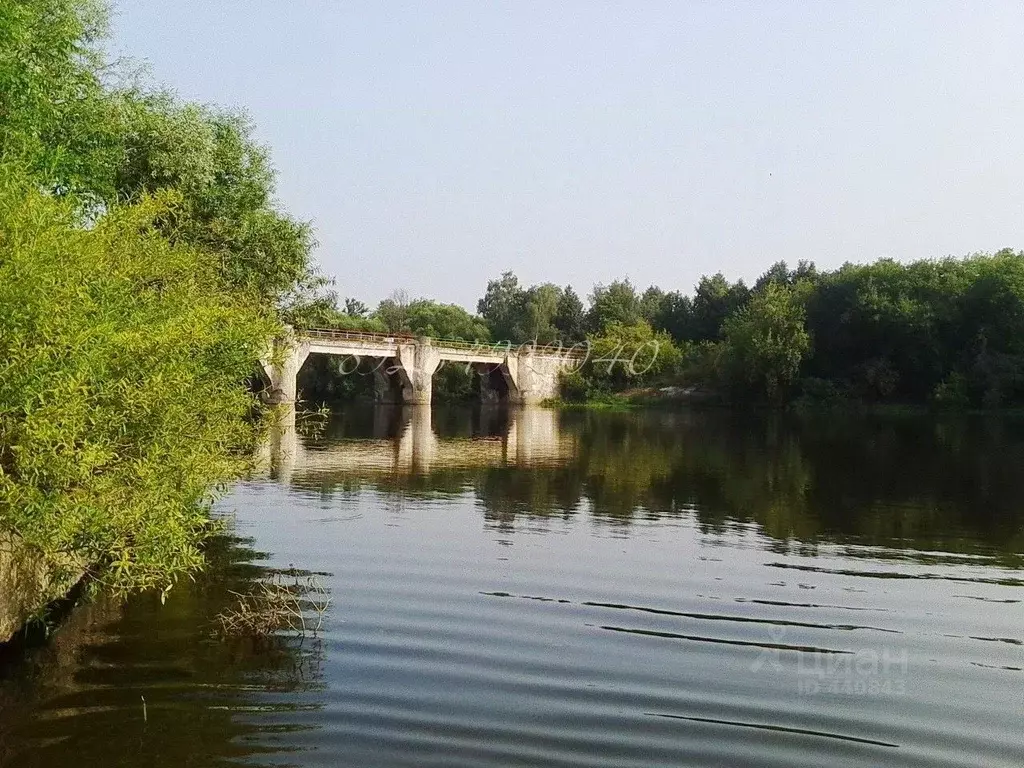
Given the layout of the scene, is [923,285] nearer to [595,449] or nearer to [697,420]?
[697,420]

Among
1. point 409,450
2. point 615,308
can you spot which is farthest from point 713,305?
point 409,450

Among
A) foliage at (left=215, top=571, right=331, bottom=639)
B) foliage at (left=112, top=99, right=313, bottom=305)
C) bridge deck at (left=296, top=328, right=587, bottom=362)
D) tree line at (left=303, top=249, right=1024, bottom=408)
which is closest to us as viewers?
foliage at (left=215, top=571, right=331, bottom=639)

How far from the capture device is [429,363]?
80.5 meters

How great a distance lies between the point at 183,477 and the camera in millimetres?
10305

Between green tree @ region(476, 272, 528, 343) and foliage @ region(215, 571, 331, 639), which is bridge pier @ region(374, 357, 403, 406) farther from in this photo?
foliage @ region(215, 571, 331, 639)

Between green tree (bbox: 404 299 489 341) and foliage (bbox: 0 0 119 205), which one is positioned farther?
green tree (bbox: 404 299 489 341)

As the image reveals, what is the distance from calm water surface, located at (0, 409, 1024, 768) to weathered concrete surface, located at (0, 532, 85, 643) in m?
0.60

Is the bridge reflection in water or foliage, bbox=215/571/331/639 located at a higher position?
the bridge reflection in water

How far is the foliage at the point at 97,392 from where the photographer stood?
8.66 m

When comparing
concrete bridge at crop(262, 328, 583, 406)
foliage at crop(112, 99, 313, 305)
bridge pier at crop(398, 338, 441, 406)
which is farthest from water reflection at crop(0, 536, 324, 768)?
bridge pier at crop(398, 338, 441, 406)

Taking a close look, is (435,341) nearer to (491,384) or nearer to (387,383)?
(387,383)

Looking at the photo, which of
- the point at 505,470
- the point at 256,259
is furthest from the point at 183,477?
the point at 505,470

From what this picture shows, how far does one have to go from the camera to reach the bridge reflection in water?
106 feet

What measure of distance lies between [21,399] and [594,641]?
287 inches
